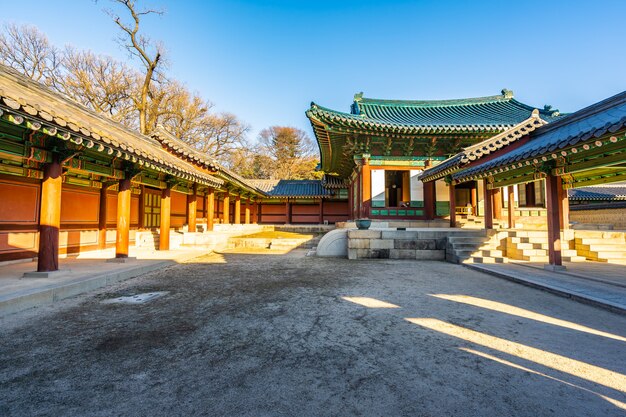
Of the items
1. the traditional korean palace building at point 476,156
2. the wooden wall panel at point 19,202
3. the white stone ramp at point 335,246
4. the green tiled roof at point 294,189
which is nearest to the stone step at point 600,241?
the traditional korean palace building at point 476,156

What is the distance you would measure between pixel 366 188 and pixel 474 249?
4639 millimetres

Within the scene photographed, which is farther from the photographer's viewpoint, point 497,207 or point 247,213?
point 247,213

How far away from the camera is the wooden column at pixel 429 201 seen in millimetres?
11195

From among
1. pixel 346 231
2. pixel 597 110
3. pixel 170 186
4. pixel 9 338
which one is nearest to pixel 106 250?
pixel 170 186

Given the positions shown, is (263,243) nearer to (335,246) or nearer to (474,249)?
(335,246)

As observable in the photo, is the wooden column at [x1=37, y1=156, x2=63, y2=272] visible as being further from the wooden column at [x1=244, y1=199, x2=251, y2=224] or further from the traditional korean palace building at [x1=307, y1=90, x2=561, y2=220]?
the wooden column at [x1=244, y1=199, x2=251, y2=224]

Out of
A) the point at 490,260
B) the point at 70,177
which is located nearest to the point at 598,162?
the point at 490,260

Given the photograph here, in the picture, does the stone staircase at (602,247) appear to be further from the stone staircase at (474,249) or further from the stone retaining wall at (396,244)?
the stone retaining wall at (396,244)

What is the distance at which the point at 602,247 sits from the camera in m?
7.79

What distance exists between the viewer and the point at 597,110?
6781mm

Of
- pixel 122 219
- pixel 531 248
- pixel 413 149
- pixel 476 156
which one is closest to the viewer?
pixel 122 219

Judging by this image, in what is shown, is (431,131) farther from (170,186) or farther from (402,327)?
(170,186)

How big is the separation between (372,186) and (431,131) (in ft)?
10.0

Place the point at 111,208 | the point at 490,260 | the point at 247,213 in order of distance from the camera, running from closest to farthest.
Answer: the point at 490,260, the point at 111,208, the point at 247,213
